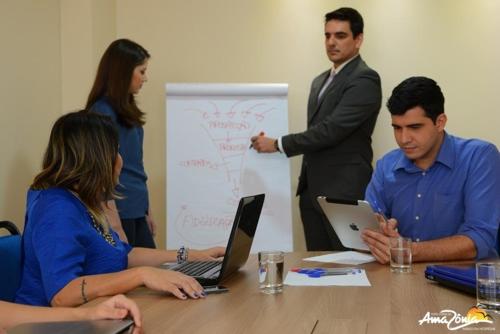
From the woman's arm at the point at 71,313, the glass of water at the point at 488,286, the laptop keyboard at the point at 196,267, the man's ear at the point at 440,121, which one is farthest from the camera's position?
the man's ear at the point at 440,121

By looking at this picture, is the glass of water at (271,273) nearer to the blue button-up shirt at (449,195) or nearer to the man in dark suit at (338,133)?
the blue button-up shirt at (449,195)

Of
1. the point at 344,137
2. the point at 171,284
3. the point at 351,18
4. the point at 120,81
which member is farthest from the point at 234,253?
the point at 351,18

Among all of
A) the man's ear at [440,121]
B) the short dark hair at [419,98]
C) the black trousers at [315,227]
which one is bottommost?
the black trousers at [315,227]

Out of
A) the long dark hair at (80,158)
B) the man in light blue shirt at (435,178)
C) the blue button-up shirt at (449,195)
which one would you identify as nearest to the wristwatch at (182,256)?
the long dark hair at (80,158)

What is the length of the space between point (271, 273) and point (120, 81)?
64.9 inches

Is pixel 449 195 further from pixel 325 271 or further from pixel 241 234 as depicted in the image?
pixel 241 234

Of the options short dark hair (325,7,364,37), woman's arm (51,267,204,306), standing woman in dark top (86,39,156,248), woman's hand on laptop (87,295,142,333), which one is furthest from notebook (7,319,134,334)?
short dark hair (325,7,364,37)

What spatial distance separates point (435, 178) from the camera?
2246mm

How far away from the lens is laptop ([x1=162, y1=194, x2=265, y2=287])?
5.57 feet

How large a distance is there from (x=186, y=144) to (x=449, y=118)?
156 centimetres

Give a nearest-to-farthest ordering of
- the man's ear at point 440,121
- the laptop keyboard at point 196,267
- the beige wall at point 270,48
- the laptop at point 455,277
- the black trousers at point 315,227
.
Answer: the laptop at point 455,277
the laptop keyboard at point 196,267
the man's ear at point 440,121
the black trousers at point 315,227
the beige wall at point 270,48

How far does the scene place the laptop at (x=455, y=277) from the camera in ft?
5.07

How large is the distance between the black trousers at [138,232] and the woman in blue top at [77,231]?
1114mm

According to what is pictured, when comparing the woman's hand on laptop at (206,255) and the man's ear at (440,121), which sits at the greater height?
the man's ear at (440,121)
